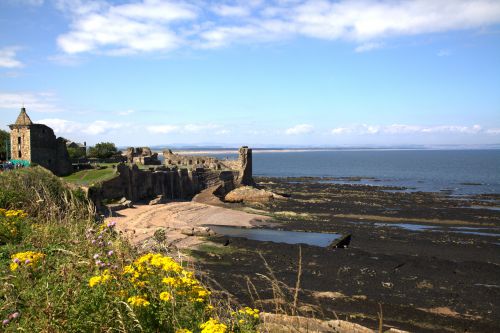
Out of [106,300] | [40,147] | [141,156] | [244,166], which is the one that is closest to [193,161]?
[141,156]

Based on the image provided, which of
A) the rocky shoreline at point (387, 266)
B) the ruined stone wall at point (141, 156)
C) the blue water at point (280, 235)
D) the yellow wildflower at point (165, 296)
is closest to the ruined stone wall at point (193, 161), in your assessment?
the ruined stone wall at point (141, 156)

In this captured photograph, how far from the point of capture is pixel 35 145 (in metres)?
45.6

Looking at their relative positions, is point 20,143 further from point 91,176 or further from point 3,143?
point 3,143

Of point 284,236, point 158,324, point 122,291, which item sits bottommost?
point 284,236

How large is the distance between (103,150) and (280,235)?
4388 cm

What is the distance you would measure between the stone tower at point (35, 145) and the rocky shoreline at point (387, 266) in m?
23.6

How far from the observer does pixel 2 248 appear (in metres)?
8.61

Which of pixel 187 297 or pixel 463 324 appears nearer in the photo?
pixel 187 297

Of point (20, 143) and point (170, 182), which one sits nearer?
point (20, 143)

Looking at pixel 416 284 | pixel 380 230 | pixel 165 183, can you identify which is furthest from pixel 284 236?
Result: pixel 165 183

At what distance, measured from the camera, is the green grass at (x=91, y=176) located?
4247 cm

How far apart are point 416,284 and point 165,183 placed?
3778 centimetres

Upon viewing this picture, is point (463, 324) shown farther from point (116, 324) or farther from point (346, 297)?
point (116, 324)

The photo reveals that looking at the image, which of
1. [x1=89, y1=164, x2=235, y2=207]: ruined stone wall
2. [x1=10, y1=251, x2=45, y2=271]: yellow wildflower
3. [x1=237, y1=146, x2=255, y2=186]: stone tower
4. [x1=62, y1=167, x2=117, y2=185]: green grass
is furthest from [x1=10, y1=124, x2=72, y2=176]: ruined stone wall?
[x1=10, y1=251, x2=45, y2=271]: yellow wildflower
